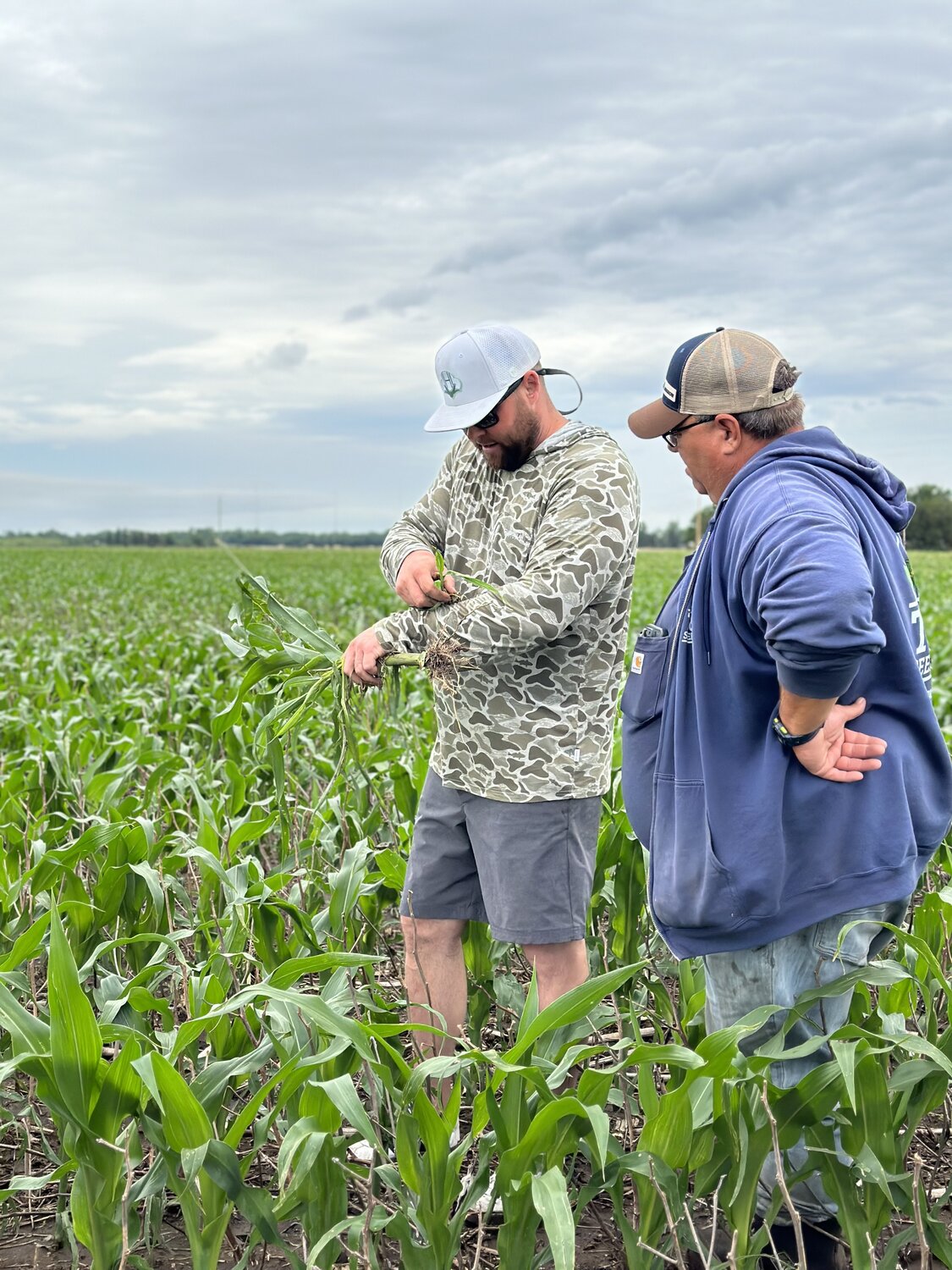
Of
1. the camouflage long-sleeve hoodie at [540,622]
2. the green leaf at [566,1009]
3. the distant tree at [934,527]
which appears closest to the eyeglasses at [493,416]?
the camouflage long-sleeve hoodie at [540,622]

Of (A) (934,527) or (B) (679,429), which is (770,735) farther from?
(A) (934,527)

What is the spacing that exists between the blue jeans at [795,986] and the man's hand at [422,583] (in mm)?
1023

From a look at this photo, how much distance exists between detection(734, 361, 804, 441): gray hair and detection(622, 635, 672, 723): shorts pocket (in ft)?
1.42

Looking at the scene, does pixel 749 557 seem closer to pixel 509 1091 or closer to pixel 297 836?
pixel 509 1091

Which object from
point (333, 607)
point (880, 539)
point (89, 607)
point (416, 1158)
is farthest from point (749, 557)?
point (89, 607)

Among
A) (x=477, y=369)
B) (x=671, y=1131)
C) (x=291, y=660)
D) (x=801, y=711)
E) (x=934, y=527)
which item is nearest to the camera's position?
(x=801, y=711)

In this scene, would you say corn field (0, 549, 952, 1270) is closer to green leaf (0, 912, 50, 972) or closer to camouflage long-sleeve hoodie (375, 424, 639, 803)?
green leaf (0, 912, 50, 972)

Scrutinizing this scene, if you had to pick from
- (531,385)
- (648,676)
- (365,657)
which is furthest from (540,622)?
(531,385)

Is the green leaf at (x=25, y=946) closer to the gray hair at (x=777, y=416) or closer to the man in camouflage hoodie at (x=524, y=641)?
the man in camouflage hoodie at (x=524, y=641)

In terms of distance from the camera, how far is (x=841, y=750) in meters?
2.11

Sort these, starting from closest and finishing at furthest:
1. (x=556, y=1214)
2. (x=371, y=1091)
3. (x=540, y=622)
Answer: (x=556, y=1214)
(x=371, y=1091)
(x=540, y=622)

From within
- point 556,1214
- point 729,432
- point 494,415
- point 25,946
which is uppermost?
point 494,415

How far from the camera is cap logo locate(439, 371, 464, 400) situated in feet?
8.84

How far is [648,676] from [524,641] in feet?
1.19
